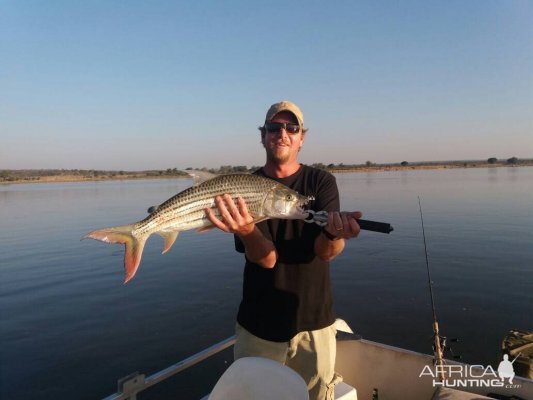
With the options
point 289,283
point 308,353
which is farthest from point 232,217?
point 308,353

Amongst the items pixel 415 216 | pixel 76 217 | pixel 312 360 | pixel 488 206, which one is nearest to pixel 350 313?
pixel 312 360

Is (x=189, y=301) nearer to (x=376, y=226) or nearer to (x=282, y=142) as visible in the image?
(x=282, y=142)

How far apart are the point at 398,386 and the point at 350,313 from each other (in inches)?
253

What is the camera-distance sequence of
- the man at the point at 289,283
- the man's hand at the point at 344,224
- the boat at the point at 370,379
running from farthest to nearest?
the man at the point at 289,283 → the man's hand at the point at 344,224 → the boat at the point at 370,379

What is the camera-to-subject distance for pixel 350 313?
471 inches

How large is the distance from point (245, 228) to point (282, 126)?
4.27ft

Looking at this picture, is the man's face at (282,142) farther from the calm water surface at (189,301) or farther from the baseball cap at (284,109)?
the calm water surface at (189,301)

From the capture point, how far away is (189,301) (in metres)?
13.2

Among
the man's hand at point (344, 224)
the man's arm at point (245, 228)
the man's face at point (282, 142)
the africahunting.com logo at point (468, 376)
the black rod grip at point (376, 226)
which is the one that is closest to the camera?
the black rod grip at point (376, 226)

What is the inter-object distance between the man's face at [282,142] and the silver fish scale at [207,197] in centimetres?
39

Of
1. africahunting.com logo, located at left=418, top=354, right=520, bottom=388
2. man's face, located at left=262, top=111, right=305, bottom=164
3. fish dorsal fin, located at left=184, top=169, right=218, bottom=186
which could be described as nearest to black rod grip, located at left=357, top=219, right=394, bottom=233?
man's face, located at left=262, top=111, right=305, bottom=164

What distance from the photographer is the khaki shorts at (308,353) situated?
161 inches

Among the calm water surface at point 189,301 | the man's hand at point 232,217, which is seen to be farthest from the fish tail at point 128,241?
the calm water surface at point 189,301

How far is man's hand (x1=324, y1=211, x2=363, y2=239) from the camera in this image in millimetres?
3621
